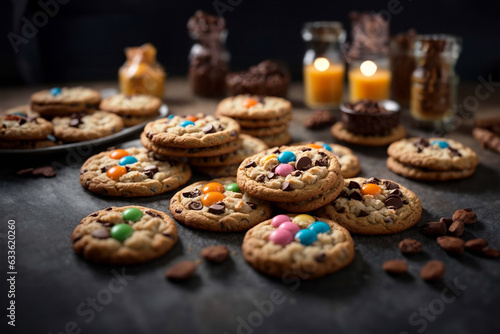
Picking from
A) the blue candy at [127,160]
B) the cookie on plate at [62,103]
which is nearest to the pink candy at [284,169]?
the blue candy at [127,160]

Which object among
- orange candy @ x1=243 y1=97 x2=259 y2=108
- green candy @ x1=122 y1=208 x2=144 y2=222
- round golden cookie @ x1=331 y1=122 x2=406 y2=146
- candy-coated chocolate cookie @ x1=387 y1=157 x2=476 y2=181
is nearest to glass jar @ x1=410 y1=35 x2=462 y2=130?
round golden cookie @ x1=331 y1=122 x2=406 y2=146

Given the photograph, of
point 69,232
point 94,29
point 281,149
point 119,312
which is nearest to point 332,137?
point 281,149

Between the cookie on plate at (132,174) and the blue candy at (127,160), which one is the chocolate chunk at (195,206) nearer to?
the cookie on plate at (132,174)

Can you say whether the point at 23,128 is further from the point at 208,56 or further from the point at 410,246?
the point at 410,246

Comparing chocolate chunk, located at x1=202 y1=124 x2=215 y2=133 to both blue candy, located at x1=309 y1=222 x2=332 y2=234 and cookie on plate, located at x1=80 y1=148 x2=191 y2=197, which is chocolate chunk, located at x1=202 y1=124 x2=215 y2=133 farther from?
blue candy, located at x1=309 y1=222 x2=332 y2=234

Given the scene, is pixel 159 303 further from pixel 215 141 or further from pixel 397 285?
pixel 215 141

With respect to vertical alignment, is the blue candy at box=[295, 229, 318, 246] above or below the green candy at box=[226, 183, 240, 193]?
below
